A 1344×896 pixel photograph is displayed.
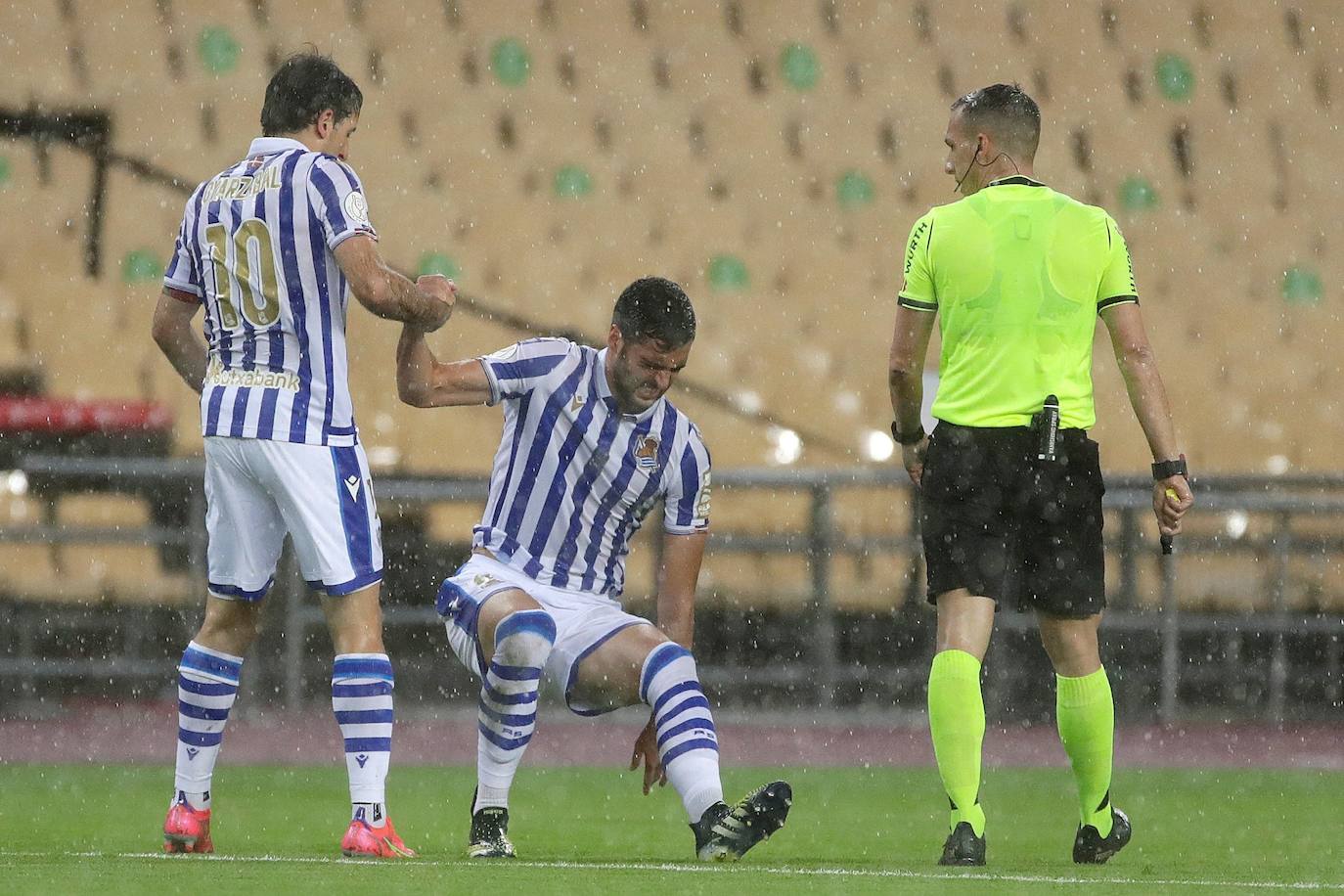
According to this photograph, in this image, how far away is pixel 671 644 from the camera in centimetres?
408

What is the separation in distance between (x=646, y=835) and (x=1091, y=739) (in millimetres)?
1246

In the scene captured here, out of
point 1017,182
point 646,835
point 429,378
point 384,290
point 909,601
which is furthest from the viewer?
point 909,601

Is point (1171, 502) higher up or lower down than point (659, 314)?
lower down

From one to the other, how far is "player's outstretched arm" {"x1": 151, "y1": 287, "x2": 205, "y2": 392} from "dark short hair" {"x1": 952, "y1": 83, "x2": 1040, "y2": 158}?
150cm

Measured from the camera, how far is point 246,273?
3.99m

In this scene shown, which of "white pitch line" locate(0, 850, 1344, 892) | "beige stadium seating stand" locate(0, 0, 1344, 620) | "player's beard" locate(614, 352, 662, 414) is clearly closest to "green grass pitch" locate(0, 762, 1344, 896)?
"white pitch line" locate(0, 850, 1344, 892)

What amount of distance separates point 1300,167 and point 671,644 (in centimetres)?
1007

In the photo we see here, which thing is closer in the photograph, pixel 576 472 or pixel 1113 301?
pixel 1113 301

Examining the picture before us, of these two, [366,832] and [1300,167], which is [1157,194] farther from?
[366,832]

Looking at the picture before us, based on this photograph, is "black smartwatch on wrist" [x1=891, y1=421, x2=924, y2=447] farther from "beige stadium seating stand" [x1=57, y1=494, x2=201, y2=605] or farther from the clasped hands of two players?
"beige stadium seating stand" [x1=57, y1=494, x2=201, y2=605]

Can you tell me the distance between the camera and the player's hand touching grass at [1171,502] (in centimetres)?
410

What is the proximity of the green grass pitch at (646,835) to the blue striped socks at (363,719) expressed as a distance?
162 mm

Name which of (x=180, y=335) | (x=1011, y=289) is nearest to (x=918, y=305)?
(x=1011, y=289)

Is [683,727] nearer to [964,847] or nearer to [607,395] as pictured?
[964,847]
